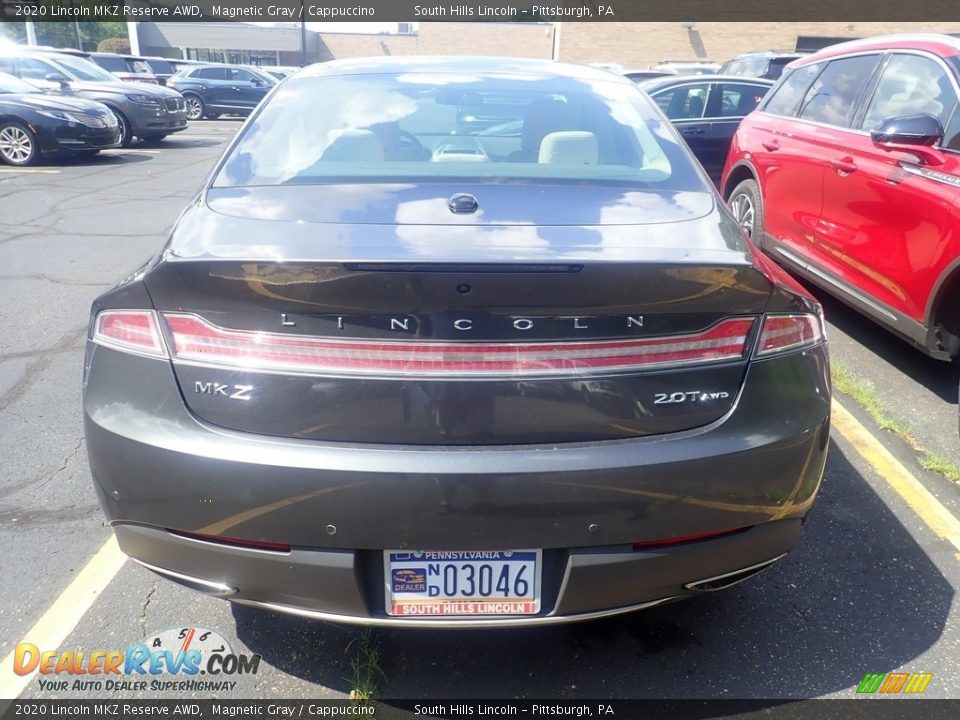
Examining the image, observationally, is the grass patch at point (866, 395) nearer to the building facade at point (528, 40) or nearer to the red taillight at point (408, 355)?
the red taillight at point (408, 355)

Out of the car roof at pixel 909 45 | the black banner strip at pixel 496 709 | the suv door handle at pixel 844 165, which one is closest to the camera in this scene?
the black banner strip at pixel 496 709

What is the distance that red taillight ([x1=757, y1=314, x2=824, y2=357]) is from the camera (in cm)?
194

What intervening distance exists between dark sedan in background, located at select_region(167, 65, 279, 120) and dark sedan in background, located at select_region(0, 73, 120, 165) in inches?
506

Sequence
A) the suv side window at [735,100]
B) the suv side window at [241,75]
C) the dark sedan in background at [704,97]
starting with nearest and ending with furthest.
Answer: the dark sedan in background at [704,97]
the suv side window at [735,100]
the suv side window at [241,75]

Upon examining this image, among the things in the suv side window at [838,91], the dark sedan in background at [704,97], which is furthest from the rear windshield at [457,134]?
the dark sedan in background at [704,97]

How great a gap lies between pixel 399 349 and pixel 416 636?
3.53 feet

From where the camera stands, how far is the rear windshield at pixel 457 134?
2541mm

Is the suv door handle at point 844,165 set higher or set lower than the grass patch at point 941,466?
higher

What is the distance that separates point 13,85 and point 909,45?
13.1 metres

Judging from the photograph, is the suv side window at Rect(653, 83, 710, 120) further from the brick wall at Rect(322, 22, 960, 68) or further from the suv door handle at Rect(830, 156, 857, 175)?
the brick wall at Rect(322, 22, 960, 68)

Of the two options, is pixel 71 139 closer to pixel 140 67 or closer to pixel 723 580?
pixel 723 580

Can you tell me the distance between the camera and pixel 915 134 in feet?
12.4

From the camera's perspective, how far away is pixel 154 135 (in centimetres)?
1552

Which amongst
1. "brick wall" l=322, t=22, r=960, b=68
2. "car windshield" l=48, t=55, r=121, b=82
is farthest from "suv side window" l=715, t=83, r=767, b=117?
"brick wall" l=322, t=22, r=960, b=68
